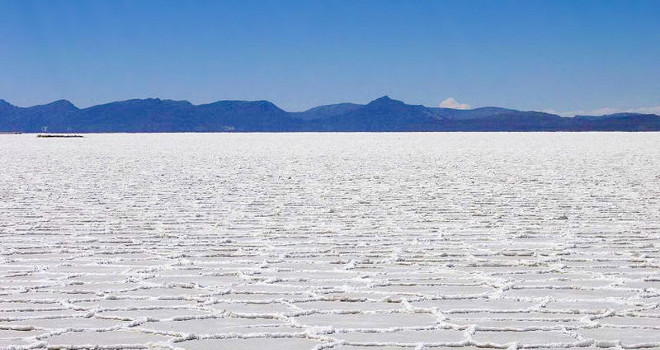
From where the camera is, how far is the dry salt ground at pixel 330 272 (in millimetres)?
2902

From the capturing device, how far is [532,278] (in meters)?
3.94

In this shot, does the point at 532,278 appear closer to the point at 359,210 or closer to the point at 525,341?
the point at 525,341

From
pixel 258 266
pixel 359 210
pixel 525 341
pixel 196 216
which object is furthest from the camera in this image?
pixel 359 210

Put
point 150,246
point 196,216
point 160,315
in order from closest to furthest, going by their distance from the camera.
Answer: point 160,315, point 150,246, point 196,216

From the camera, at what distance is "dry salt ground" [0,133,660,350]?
2902 millimetres

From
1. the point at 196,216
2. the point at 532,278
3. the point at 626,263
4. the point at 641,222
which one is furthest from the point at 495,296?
the point at 196,216

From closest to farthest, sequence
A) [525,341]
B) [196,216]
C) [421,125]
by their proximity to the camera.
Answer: [525,341]
[196,216]
[421,125]

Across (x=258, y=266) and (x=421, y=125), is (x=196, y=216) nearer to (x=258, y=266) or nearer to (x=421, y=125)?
(x=258, y=266)

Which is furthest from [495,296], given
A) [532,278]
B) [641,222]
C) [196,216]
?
[196,216]

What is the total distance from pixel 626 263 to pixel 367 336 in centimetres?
193

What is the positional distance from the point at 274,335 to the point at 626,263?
2096 millimetres

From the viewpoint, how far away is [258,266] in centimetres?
428

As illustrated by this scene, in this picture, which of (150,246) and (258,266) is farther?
(150,246)

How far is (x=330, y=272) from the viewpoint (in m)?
4.10
